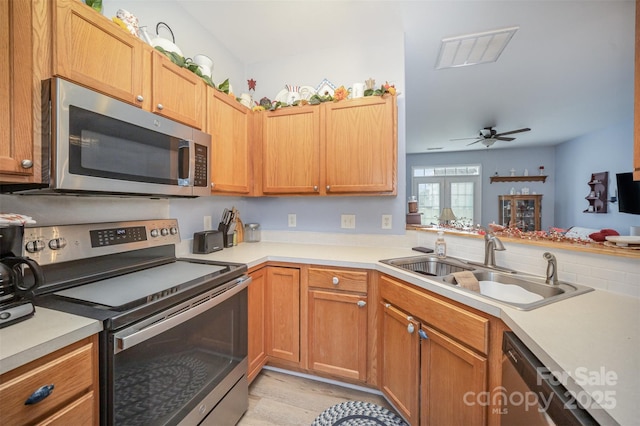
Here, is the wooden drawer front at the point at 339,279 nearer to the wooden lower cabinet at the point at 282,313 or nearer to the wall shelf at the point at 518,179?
the wooden lower cabinet at the point at 282,313

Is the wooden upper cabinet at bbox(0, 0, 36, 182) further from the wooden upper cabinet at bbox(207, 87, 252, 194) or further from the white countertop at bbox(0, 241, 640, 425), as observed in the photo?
the wooden upper cabinet at bbox(207, 87, 252, 194)

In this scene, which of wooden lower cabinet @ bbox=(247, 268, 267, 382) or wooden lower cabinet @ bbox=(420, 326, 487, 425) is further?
wooden lower cabinet @ bbox=(247, 268, 267, 382)

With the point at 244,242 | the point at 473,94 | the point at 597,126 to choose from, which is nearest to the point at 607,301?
the point at 244,242

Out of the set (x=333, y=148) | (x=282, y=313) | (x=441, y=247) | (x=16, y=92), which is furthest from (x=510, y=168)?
(x=16, y=92)

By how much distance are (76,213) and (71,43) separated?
73 centimetres

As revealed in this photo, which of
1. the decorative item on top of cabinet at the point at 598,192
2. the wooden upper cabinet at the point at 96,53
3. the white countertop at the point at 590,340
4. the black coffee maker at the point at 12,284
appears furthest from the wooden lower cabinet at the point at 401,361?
the decorative item on top of cabinet at the point at 598,192

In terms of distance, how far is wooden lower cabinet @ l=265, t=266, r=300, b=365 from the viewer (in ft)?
5.67

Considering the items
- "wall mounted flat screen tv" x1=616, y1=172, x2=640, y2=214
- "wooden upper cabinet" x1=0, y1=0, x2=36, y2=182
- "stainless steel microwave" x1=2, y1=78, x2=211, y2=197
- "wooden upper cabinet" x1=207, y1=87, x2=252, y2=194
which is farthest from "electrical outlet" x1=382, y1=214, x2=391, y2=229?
"wall mounted flat screen tv" x1=616, y1=172, x2=640, y2=214

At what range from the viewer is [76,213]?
122 centimetres

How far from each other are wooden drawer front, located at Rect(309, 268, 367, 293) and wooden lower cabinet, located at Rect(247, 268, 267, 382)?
34cm

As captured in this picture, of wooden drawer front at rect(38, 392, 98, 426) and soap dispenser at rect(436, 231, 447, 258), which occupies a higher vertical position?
soap dispenser at rect(436, 231, 447, 258)

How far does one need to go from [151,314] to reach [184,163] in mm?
824

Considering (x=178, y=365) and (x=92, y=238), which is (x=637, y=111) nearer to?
(x=178, y=365)

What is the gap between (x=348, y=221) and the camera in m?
2.26
